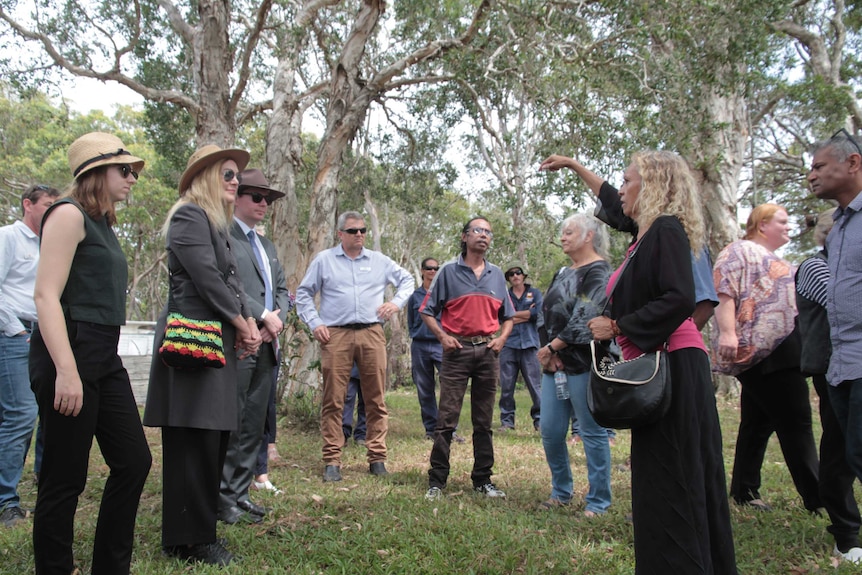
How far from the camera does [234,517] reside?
165 inches

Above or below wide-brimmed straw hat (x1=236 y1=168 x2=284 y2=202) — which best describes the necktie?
below

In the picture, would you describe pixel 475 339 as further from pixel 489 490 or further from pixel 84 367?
pixel 84 367

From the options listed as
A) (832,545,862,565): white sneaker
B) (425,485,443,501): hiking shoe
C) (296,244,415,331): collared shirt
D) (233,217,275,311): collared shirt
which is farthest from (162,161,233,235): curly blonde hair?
(832,545,862,565): white sneaker

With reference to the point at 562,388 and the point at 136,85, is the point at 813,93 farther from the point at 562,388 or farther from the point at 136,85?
the point at 136,85

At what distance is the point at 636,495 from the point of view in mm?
2725

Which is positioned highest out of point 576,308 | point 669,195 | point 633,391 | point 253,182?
point 253,182

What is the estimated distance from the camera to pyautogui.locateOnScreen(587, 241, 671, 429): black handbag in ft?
8.51

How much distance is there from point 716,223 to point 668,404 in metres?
11.4

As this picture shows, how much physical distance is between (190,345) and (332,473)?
2749 millimetres

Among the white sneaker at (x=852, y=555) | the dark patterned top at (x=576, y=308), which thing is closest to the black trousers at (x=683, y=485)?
the white sneaker at (x=852, y=555)

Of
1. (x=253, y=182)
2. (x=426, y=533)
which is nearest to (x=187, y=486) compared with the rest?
(x=426, y=533)

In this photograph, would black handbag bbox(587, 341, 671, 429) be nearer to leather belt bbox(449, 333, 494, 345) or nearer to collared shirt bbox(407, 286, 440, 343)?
leather belt bbox(449, 333, 494, 345)

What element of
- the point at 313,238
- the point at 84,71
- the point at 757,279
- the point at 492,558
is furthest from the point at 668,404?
the point at 84,71

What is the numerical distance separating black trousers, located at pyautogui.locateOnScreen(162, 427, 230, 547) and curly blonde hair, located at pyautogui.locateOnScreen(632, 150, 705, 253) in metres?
2.46
